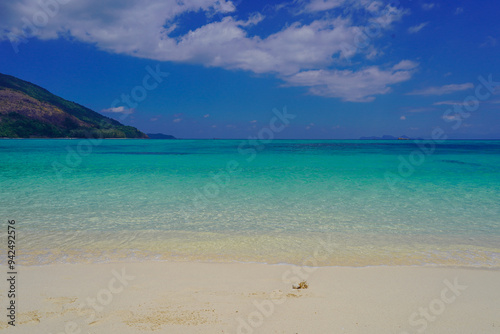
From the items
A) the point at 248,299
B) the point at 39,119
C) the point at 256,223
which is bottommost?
the point at 248,299

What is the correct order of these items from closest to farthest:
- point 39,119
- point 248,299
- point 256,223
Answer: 1. point 248,299
2. point 256,223
3. point 39,119

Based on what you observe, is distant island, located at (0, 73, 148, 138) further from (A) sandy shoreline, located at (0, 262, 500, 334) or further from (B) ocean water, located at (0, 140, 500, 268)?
(A) sandy shoreline, located at (0, 262, 500, 334)

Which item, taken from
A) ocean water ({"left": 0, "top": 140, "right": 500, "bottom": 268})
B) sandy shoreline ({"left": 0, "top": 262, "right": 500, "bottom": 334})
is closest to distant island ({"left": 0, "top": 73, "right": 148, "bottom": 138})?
ocean water ({"left": 0, "top": 140, "right": 500, "bottom": 268})

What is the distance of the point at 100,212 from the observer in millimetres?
10727

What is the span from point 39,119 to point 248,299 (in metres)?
171

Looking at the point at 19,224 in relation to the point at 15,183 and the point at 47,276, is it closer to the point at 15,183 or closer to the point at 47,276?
the point at 47,276

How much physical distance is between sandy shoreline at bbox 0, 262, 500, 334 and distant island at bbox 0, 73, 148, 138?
148367mm

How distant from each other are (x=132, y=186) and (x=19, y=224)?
7706 millimetres

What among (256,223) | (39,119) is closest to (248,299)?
(256,223)

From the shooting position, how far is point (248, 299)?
4.81 metres

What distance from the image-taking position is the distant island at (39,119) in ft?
405

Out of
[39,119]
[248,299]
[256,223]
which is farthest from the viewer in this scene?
[39,119]

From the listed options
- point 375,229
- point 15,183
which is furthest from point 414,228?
point 15,183

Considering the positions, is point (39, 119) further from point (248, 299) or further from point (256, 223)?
point (248, 299)
